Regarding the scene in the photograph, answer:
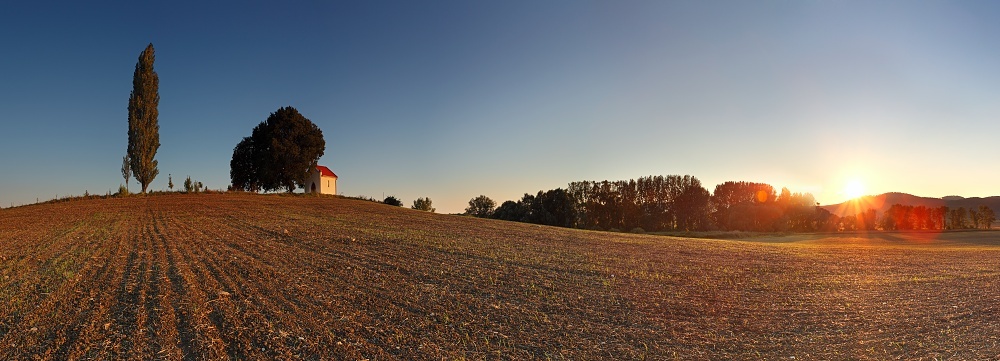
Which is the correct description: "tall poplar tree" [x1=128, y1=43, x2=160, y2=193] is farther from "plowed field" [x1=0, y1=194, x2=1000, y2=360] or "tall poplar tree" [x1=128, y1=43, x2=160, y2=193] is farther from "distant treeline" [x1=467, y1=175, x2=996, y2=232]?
"distant treeline" [x1=467, y1=175, x2=996, y2=232]

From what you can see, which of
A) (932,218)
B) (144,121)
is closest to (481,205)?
(144,121)

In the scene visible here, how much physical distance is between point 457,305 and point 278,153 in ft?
170

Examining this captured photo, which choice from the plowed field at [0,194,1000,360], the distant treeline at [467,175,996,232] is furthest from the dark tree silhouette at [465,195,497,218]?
the plowed field at [0,194,1000,360]

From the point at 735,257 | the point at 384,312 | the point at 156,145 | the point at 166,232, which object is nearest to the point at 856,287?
the point at 735,257

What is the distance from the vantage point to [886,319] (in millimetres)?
9312

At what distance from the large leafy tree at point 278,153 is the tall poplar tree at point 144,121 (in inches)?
425

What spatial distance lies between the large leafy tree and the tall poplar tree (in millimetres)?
10796

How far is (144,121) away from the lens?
Answer: 4691 centimetres

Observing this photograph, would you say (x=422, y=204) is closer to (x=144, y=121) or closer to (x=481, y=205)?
(x=481, y=205)

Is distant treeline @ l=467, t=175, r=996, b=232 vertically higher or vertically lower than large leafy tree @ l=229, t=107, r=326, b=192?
lower

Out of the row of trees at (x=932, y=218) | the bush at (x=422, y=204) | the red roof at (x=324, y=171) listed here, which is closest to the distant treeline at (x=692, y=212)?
the row of trees at (x=932, y=218)

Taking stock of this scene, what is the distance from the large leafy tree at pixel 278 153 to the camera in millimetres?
55875

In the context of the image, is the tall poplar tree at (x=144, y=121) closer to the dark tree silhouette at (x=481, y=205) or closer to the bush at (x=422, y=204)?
the bush at (x=422, y=204)

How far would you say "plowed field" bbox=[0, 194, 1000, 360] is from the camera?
7.20 m
